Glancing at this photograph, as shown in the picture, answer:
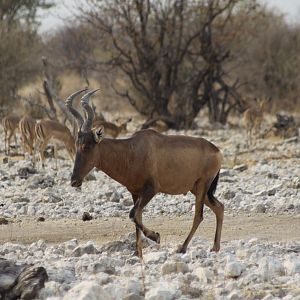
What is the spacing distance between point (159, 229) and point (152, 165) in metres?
2.11

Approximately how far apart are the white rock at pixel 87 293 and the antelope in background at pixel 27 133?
14.4 m

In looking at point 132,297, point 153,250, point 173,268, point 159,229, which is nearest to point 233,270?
point 173,268

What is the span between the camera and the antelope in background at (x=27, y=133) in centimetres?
2195

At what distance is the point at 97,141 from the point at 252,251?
2140mm

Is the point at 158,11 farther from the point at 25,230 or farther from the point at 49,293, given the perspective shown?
the point at 49,293

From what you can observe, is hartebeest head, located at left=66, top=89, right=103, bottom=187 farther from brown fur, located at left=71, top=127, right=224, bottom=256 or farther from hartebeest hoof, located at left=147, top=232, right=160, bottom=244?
hartebeest hoof, located at left=147, top=232, right=160, bottom=244

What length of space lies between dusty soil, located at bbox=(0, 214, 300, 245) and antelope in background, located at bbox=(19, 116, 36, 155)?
9096 mm

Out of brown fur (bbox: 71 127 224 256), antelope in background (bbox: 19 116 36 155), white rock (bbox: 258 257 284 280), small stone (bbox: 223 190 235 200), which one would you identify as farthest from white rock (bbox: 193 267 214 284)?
antelope in background (bbox: 19 116 36 155)

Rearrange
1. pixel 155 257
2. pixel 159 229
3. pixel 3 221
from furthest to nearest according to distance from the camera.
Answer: pixel 3 221 < pixel 159 229 < pixel 155 257

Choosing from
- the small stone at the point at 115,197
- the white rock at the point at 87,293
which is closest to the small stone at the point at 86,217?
the small stone at the point at 115,197

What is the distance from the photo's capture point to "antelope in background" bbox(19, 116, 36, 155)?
21953 millimetres

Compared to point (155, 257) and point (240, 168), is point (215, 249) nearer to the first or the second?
point (155, 257)

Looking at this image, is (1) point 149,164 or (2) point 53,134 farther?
(2) point 53,134

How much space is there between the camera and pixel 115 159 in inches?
399
